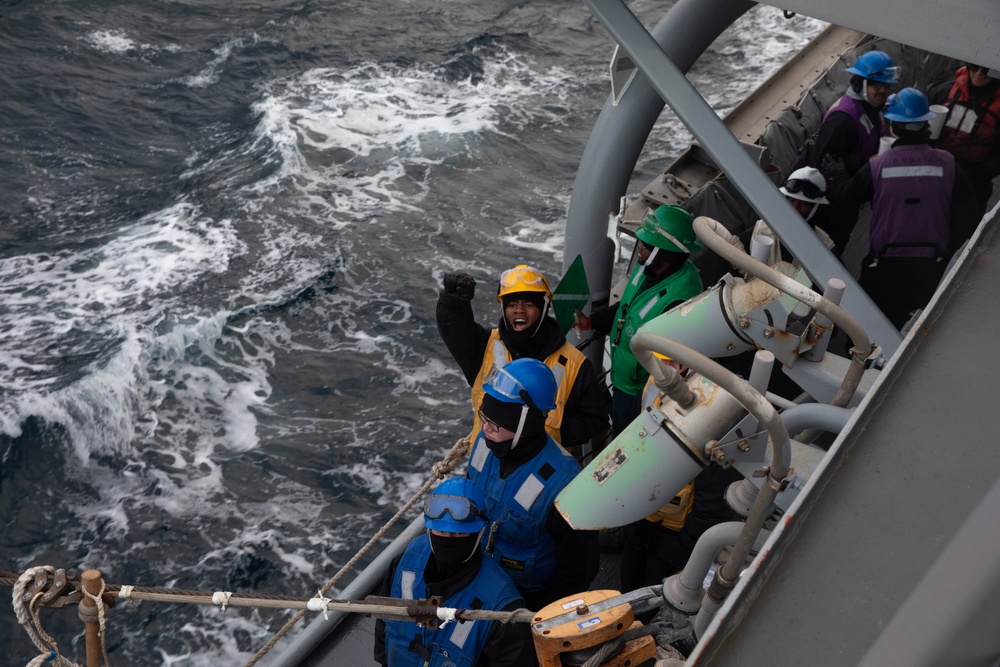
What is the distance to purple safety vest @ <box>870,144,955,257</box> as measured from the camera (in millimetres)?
4996

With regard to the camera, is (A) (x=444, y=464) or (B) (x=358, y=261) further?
(B) (x=358, y=261)

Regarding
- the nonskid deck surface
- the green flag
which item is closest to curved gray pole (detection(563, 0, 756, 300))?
the green flag

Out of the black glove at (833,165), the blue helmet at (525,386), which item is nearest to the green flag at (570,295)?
the blue helmet at (525,386)

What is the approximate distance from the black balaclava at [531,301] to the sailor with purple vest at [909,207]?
2.13m

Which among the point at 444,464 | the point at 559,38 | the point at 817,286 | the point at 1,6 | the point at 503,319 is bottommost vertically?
the point at 1,6

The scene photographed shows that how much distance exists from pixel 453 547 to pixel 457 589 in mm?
150

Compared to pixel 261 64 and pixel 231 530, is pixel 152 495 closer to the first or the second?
pixel 231 530

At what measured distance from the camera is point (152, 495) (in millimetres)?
8516

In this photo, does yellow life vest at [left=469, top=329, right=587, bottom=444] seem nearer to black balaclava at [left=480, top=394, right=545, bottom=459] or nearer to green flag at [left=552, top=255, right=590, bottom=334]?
black balaclava at [left=480, top=394, right=545, bottom=459]

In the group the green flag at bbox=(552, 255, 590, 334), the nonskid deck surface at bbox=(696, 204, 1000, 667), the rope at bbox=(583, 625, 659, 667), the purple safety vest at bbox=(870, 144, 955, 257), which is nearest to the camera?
the nonskid deck surface at bbox=(696, 204, 1000, 667)

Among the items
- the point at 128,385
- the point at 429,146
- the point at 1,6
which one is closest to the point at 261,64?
the point at 429,146

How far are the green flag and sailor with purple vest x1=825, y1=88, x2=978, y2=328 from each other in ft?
5.16

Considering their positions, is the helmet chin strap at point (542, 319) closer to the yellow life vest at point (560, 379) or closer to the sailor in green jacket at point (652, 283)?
the yellow life vest at point (560, 379)

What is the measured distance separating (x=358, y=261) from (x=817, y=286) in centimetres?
885
